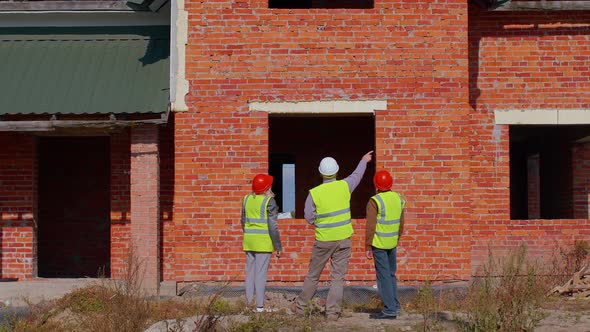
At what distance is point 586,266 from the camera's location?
12344 mm

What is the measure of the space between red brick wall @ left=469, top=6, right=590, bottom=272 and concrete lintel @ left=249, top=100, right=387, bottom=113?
1822 millimetres

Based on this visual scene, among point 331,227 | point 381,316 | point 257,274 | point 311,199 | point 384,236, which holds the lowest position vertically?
point 381,316

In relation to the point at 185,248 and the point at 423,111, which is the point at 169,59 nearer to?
the point at 185,248

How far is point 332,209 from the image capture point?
386 inches

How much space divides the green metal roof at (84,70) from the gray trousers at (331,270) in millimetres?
3628

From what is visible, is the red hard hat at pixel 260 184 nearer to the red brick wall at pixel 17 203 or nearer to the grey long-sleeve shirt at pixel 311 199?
the grey long-sleeve shirt at pixel 311 199

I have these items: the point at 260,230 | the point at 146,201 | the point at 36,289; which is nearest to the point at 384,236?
the point at 260,230

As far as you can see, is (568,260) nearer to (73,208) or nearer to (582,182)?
(582,182)

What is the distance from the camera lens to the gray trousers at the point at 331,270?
986cm

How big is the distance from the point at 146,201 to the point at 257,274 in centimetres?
A: 283

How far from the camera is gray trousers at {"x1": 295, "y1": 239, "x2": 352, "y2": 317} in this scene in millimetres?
9859

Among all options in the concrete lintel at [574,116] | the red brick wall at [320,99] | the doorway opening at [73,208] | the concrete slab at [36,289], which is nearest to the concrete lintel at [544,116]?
the concrete lintel at [574,116]

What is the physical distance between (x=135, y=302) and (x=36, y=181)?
545 cm

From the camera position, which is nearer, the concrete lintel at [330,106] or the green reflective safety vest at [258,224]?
the green reflective safety vest at [258,224]
